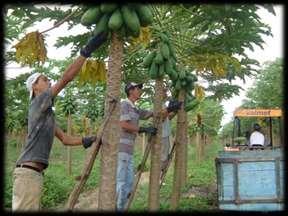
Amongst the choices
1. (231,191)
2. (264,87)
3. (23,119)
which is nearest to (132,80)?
(231,191)

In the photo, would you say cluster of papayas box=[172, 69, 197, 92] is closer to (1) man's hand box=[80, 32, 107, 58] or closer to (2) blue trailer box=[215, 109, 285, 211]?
(2) blue trailer box=[215, 109, 285, 211]

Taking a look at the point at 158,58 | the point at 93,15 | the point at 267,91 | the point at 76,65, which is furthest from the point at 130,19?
the point at 267,91

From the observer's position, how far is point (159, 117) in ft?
21.8

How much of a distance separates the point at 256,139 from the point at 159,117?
4.12 meters

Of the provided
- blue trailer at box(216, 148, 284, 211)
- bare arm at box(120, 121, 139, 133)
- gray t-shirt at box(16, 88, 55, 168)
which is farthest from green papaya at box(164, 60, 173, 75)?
gray t-shirt at box(16, 88, 55, 168)

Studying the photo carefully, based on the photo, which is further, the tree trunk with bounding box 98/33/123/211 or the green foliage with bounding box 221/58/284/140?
the green foliage with bounding box 221/58/284/140

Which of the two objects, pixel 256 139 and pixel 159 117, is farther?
pixel 256 139

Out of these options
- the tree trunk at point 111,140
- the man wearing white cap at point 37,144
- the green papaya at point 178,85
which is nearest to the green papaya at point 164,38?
the green papaya at point 178,85

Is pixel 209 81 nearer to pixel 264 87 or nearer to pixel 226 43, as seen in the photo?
pixel 226 43

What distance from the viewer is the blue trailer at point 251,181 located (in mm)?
6844

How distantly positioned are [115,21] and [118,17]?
0.06 metres

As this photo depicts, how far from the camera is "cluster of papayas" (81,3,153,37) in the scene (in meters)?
4.36

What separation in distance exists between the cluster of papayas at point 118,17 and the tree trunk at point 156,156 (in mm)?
2234

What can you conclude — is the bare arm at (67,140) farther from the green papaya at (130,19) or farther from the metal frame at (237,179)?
the metal frame at (237,179)
